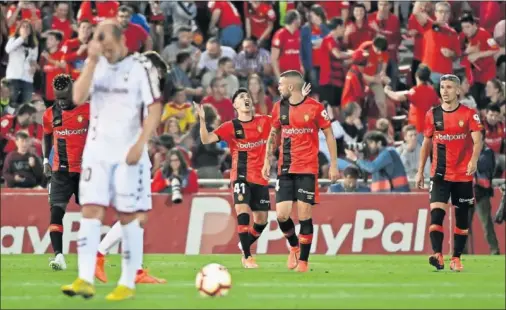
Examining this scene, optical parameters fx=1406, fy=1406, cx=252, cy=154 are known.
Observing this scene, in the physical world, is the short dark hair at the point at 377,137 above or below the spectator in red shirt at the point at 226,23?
below

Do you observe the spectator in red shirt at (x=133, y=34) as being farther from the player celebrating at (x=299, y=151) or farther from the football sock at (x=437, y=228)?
the football sock at (x=437, y=228)

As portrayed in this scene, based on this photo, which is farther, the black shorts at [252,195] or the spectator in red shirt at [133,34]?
the spectator in red shirt at [133,34]

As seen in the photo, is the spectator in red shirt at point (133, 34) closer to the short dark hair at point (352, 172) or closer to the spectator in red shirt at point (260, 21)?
the spectator in red shirt at point (260, 21)

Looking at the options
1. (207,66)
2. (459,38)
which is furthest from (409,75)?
(207,66)

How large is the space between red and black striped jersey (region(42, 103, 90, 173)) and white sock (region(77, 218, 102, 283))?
4685 millimetres

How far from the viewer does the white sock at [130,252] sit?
11555 mm

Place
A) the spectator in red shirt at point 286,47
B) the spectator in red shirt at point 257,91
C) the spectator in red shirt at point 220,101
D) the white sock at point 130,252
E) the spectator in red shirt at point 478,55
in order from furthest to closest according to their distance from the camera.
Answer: the spectator in red shirt at point 478,55 < the spectator in red shirt at point 286,47 < the spectator in red shirt at point 220,101 < the spectator in red shirt at point 257,91 < the white sock at point 130,252

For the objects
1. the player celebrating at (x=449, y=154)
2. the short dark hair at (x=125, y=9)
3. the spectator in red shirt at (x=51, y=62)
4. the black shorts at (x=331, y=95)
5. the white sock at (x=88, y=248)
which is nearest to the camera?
the white sock at (x=88, y=248)

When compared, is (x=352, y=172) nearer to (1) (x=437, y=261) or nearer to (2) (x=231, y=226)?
(2) (x=231, y=226)

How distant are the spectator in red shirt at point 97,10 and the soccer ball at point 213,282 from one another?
1357 cm

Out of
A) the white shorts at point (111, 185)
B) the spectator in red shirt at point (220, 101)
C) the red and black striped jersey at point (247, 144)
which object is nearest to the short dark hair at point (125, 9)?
the spectator in red shirt at point (220, 101)

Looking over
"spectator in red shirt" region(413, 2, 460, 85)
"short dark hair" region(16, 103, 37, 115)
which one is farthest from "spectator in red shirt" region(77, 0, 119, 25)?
"spectator in red shirt" region(413, 2, 460, 85)

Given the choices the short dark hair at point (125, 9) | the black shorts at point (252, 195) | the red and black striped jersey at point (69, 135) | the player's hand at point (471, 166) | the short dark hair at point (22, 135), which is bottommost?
the black shorts at point (252, 195)

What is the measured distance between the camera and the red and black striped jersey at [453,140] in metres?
Result: 16.2
